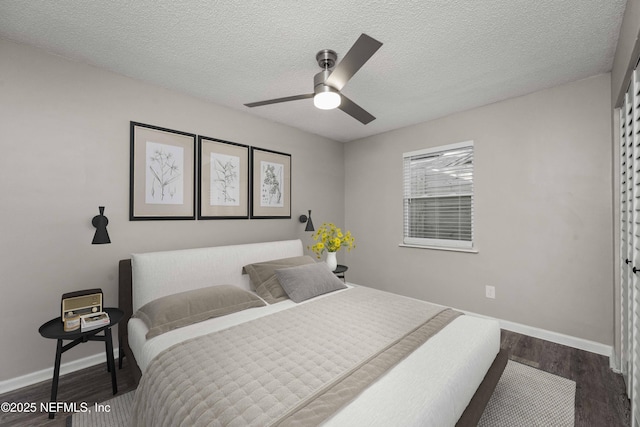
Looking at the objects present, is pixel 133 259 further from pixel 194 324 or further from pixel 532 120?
pixel 532 120

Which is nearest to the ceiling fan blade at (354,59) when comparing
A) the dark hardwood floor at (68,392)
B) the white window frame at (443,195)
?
the white window frame at (443,195)

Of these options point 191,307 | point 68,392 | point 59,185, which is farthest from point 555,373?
point 59,185

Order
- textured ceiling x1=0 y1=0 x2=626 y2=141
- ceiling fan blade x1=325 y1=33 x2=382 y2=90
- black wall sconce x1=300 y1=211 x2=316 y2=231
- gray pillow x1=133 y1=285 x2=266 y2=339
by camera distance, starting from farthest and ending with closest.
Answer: black wall sconce x1=300 y1=211 x2=316 y2=231 < gray pillow x1=133 y1=285 x2=266 y2=339 < textured ceiling x1=0 y1=0 x2=626 y2=141 < ceiling fan blade x1=325 y1=33 x2=382 y2=90

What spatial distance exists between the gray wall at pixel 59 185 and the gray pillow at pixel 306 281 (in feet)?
3.69

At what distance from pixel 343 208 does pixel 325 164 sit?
0.80 meters

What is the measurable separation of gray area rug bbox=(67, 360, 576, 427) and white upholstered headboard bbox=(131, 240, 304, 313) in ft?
2.37

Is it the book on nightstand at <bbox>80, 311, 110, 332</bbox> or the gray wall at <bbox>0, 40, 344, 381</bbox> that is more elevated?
the gray wall at <bbox>0, 40, 344, 381</bbox>

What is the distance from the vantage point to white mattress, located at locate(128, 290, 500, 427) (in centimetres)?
106

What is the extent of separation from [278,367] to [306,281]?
47.1 inches

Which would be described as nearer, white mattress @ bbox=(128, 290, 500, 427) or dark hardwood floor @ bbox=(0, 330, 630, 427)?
white mattress @ bbox=(128, 290, 500, 427)

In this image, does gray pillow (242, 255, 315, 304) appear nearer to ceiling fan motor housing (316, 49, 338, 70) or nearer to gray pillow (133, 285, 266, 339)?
gray pillow (133, 285, 266, 339)

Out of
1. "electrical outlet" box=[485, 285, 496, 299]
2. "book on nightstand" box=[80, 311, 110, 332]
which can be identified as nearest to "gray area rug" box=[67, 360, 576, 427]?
"book on nightstand" box=[80, 311, 110, 332]

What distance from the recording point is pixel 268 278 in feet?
8.64

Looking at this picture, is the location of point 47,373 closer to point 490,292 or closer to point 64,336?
point 64,336
